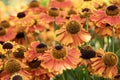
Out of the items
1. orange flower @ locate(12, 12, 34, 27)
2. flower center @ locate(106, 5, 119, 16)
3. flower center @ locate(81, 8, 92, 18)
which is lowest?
orange flower @ locate(12, 12, 34, 27)

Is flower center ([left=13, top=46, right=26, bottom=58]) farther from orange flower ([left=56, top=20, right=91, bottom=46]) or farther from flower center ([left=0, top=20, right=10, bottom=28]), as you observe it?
flower center ([left=0, top=20, right=10, bottom=28])

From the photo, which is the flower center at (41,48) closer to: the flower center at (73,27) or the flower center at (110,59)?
the flower center at (73,27)

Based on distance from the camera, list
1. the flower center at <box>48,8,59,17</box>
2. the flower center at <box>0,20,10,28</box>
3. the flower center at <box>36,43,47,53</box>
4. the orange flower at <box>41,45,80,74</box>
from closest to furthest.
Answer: the orange flower at <box>41,45,80,74</box> → the flower center at <box>36,43,47,53</box> → the flower center at <box>48,8,59,17</box> → the flower center at <box>0,20,10,28</box>

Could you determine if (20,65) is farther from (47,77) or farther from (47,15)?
(47,15)

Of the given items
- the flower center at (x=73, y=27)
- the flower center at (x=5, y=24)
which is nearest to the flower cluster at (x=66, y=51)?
the flower center at (x=73, y=27)

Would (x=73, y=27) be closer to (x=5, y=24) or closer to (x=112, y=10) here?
(x=112, y=10)

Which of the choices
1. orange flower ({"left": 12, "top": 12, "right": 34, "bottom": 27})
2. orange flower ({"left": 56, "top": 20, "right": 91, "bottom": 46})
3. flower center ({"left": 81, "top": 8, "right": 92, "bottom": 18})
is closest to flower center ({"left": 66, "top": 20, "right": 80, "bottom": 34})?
orange flower ({"left": 56, "top": 20, "right": 91, "bottom": 46})
